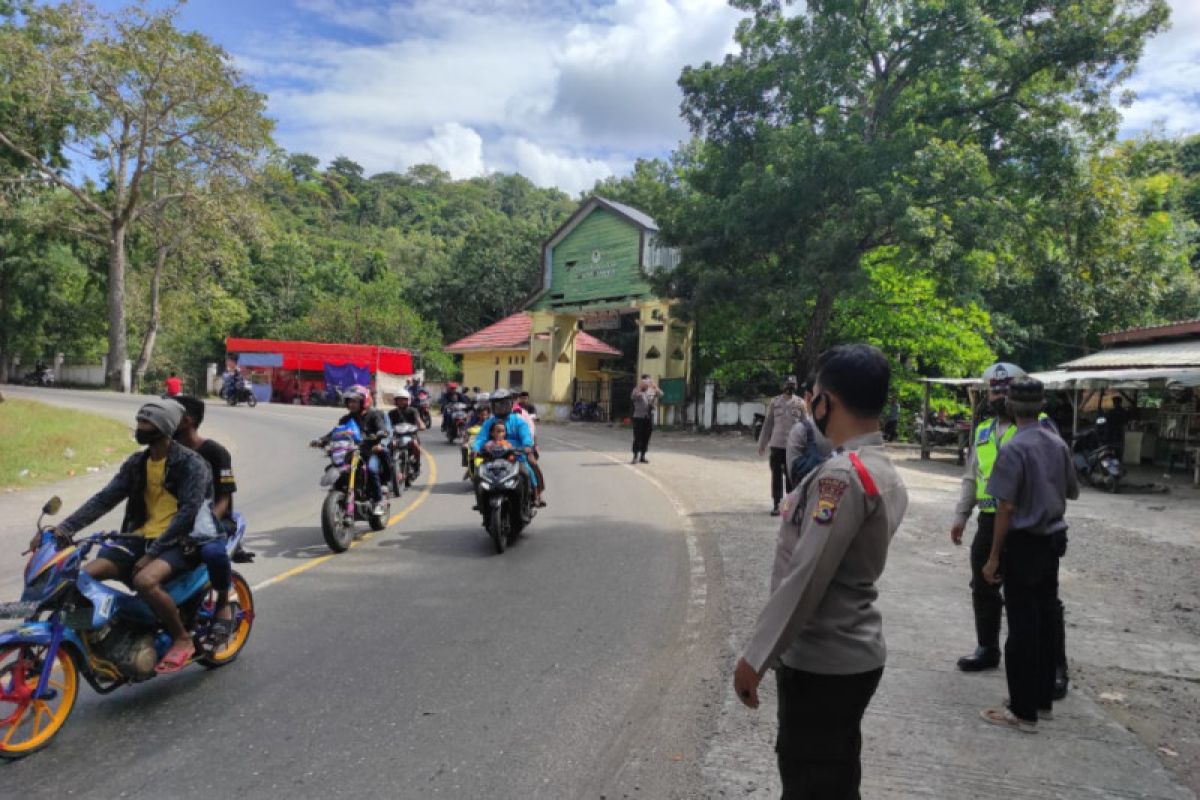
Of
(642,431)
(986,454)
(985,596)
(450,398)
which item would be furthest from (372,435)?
(450,398)

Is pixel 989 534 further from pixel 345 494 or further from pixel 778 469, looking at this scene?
pixel 345 494

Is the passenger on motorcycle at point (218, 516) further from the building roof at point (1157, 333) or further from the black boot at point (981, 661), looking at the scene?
the building roof at point (1157, 333)

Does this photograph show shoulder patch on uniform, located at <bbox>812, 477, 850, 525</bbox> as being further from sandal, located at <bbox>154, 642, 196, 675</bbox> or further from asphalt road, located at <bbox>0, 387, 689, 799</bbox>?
sandal, located at <bbox>154, 642, 196, 675</bbox>

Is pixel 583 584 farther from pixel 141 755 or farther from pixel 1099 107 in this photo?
pixel 1099 107

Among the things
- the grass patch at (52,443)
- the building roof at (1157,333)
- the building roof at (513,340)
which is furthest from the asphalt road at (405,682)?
the building roof at (513,340)

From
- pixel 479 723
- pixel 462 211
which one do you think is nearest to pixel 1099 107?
pixel 479 723

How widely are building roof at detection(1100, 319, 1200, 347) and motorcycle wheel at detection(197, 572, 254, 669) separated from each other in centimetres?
2355

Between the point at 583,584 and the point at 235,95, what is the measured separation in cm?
3465

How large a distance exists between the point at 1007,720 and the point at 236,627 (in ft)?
14.5

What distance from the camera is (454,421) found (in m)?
19.9

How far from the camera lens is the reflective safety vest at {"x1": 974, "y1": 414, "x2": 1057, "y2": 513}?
486cm

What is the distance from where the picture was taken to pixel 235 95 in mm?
33906

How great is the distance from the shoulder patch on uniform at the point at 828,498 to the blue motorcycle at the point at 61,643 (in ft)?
11.3

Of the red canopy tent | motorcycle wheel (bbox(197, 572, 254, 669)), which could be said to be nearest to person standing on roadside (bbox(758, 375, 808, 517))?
motorcycle wheel (bbox(197, 572, 254, 669))
